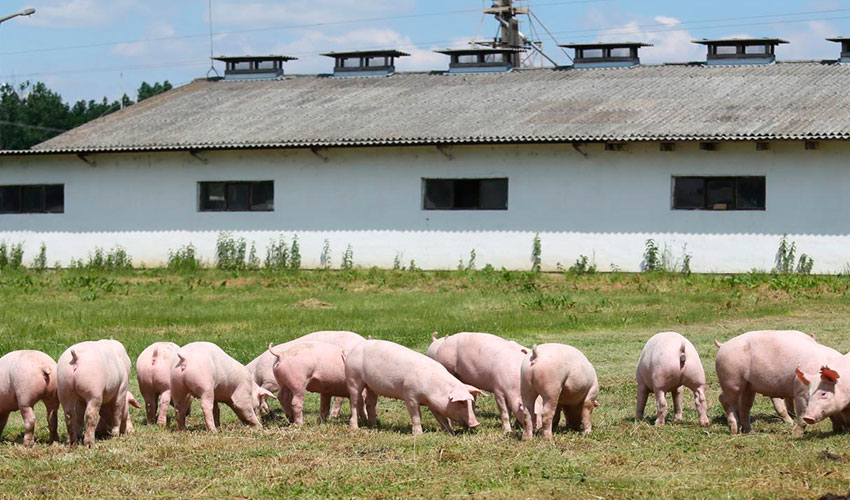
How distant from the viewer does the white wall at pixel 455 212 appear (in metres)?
25.7

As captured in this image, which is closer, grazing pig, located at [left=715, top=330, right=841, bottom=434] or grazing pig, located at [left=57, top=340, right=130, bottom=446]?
grazing pig, located at [left=57, top=340, right=130, bottom=446]

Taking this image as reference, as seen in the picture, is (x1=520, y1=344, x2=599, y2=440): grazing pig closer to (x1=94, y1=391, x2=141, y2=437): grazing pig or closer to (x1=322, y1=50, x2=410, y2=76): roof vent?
(x1=94, y1=391, x2=141, y2=437): grazing pig

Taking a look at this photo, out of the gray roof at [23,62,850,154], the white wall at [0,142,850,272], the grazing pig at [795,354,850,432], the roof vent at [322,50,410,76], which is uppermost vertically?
the roof vent at [322,50,410,76]

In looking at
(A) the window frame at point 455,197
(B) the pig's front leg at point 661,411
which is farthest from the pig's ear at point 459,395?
(A) the window frame at point 455,197

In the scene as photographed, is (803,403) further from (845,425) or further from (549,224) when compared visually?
(549,224)

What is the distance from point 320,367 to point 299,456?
2.08 metres

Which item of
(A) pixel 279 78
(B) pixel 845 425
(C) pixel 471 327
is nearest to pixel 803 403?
(B) pixel 845 425

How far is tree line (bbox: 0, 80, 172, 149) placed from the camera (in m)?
79.1

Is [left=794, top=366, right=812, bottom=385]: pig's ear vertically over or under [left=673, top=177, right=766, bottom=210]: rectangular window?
under

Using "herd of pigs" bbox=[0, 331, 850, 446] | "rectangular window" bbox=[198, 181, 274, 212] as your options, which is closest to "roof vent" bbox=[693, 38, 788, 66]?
"rectangular window" bbox=[198, 181, 274, 212]

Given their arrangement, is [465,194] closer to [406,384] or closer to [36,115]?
[406,384]

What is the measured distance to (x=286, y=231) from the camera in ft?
97.2

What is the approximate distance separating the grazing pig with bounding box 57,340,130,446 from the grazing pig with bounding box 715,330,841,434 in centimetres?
460

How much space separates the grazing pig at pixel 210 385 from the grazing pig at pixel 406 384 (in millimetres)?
847
